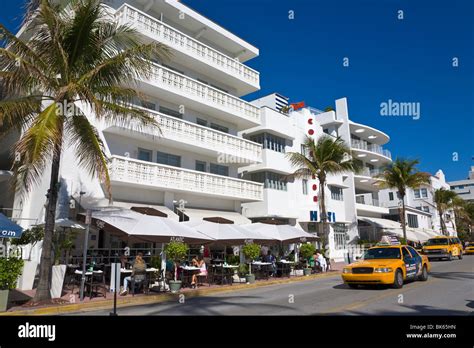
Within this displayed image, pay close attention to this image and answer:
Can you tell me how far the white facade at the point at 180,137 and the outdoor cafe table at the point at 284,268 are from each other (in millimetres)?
5544

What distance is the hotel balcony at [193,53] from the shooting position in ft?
68.2

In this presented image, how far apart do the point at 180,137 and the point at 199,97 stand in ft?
11.6

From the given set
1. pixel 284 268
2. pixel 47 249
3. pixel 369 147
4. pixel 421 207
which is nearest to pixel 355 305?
pixel 47 249

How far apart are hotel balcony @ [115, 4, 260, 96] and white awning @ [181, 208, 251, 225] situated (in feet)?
32.7

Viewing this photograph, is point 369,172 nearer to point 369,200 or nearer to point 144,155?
point 369,200

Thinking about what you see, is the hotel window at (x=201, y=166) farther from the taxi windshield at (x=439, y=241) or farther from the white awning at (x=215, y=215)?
the taxi windshield at (x=439, y=241)

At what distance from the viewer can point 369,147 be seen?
50.1m

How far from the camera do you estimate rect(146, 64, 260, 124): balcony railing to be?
856 inches

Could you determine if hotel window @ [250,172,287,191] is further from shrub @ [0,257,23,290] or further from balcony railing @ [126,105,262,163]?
shrub @ [0,257,23,290]

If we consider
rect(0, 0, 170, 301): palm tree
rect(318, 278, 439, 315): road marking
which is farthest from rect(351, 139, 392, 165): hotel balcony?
rect(0, 0, 170, 301): palm tree

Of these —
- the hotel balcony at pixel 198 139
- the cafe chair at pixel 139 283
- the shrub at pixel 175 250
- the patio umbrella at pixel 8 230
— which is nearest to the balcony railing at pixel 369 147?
the hotel balcony at pixel 198 139

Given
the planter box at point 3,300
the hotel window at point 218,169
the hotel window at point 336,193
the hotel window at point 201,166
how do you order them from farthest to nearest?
the hotel window at point 336,193, the hotel window at point 218,169, the hotel window at point 201,166, the planter box at point 3,300
